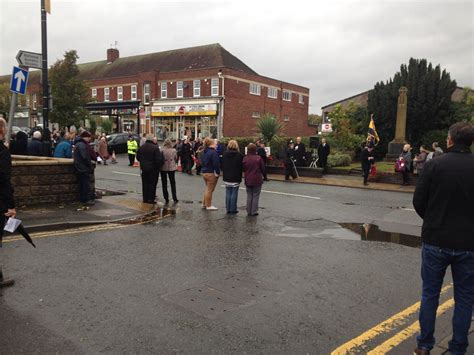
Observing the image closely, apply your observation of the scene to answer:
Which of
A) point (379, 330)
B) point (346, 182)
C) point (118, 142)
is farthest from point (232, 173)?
point (118, 142)

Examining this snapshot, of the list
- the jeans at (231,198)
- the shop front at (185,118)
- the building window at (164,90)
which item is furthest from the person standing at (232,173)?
the building window at (164,90)

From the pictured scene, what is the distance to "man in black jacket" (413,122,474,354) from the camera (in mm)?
3383

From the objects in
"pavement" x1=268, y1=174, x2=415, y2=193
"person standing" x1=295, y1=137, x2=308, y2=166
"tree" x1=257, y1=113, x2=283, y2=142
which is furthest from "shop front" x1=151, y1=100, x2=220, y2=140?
"pavement" x1=268, y1=174, x2=415, y2=193

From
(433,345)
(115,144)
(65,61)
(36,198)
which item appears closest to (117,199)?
(36,198)

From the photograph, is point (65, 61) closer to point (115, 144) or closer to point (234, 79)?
point (115, 144)

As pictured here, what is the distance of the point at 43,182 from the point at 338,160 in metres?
15.9

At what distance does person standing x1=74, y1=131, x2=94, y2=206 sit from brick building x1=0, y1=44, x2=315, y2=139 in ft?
113

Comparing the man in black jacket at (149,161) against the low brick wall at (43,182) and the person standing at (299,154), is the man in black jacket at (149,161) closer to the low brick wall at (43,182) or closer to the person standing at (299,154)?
the low brick wall at (43,182)

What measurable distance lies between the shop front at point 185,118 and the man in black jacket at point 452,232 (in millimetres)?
42328

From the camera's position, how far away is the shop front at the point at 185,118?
47.3 metres

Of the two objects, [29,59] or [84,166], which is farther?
[29,59]

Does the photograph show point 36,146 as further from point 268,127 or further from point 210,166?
point 268,127

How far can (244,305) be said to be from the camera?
4.64m

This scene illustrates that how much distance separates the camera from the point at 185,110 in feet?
159
